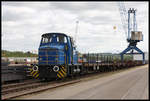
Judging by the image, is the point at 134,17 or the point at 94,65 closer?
the point at 94,65

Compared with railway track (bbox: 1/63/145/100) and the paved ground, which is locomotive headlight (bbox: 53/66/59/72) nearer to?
railway track (bbox: 1/63/145/100)

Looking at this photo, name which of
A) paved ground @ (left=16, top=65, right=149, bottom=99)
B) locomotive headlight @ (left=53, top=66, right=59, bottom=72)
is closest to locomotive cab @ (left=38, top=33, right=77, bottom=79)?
locomotive headlight @ (left=53, top=66, right=59, bottom=72)

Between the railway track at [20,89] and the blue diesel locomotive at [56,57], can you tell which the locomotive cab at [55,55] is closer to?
the blue diesel locomotive at [56,57]

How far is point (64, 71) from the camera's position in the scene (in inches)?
574

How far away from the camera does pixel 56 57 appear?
15039mm

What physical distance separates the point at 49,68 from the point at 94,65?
8.60 meters

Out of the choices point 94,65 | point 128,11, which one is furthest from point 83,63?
point 128,11

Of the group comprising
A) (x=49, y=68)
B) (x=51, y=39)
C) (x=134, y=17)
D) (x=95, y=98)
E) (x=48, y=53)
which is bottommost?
(x=95, y=98)

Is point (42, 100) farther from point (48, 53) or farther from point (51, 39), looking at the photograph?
point (51, 39)

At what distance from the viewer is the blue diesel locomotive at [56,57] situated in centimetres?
1444

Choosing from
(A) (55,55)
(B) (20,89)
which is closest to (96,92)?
(B) (20,89)

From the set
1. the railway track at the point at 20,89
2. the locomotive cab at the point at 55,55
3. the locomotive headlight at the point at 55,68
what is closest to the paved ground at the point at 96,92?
the railway track at the point at 20,89

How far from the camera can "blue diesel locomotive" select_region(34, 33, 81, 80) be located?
14.4 m

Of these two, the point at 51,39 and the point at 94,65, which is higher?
the point at 51,39
